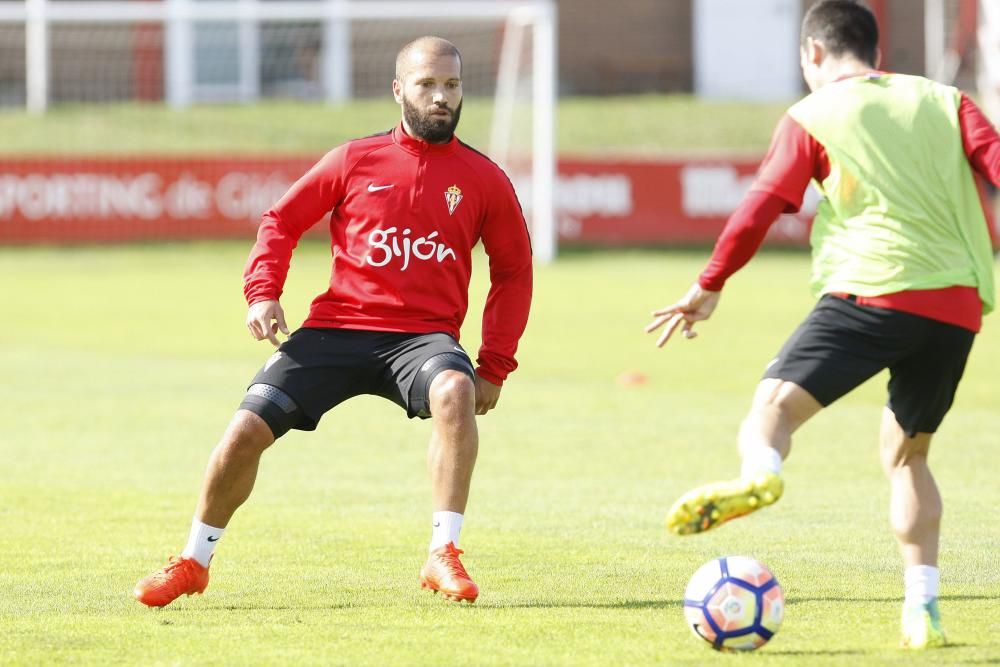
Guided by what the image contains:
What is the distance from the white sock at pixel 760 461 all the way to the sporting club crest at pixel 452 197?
5.93ft

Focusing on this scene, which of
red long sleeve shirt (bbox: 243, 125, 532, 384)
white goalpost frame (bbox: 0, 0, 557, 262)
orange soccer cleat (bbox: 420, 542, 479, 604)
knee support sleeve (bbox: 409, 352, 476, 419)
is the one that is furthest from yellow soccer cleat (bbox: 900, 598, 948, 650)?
white goalpost frame (bbox: 0, 0, 557, 262)

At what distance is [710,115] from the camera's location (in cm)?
3725

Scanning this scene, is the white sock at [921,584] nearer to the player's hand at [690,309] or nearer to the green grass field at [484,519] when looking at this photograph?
the green grass field at [484,519]

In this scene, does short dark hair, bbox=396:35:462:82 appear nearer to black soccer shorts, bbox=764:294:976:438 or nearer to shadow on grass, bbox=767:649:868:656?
black soccer shorts, bbox=764:294:976:438

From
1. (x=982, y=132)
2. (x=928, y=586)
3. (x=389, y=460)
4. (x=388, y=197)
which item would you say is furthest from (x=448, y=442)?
(x=389, y=460)

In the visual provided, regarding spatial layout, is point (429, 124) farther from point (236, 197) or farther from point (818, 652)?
point (236, 197)

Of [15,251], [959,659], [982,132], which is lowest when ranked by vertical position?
[15,251]

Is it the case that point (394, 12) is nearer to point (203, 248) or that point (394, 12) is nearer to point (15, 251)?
point (203, 248)

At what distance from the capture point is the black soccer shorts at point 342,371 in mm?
6184

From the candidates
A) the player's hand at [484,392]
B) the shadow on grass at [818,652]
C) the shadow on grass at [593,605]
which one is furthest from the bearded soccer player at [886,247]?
the player's hand at [484,392]

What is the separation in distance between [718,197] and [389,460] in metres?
21.6

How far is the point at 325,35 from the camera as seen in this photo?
34750 millimetres

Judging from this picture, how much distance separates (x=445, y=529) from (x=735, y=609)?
1.36 metres

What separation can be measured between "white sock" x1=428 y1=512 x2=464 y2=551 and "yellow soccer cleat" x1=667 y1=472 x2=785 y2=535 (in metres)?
1.45
